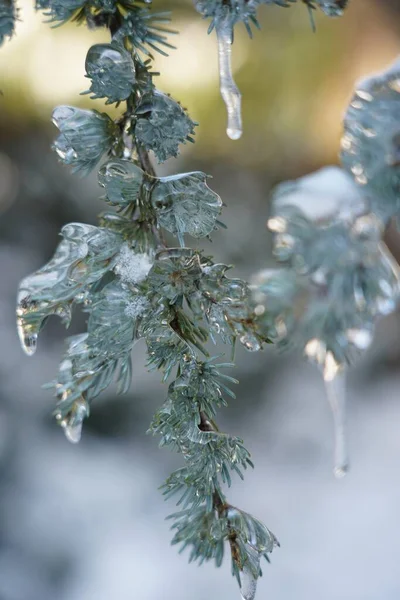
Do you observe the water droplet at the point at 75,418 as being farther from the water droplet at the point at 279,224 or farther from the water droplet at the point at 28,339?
the water droplet at the point at 279,224

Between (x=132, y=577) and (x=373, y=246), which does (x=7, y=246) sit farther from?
(x=373, y=246)

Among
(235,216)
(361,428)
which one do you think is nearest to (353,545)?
(361,428)

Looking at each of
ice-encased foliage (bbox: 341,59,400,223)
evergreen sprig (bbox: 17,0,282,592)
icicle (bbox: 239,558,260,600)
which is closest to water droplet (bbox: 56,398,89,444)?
evergreen sprig (bbox: 17,0,282,592)

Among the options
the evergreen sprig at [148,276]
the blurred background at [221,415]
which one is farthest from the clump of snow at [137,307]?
the blurred background at [221,415]

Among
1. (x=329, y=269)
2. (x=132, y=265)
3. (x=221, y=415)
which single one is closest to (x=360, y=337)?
(x=329, y=269)

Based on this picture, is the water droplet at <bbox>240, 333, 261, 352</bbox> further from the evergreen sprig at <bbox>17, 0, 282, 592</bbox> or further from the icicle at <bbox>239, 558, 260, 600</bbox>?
the icicle at <bbox>239, 558, 260, 600</bbox>

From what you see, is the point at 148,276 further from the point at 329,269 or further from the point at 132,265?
the point at 329,269
